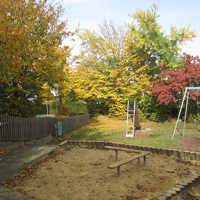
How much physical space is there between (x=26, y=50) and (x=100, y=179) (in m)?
6.03

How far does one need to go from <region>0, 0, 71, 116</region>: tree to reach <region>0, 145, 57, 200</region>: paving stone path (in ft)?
9.94

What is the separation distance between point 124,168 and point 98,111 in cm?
1613

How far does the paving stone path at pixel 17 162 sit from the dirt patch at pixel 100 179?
0.39 m

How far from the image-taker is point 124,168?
7266 millimetres

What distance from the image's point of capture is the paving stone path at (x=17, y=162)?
5.05m

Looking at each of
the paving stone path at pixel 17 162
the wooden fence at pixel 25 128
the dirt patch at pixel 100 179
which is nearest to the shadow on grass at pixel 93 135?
the wooden fence at pixel 25 128

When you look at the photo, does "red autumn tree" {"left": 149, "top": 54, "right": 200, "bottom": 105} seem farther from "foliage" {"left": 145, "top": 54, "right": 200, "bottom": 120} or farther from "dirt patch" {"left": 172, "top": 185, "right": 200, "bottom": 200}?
"dirt patch" {"left": 172, "top": 185, "right": 200, "bottom": 200}

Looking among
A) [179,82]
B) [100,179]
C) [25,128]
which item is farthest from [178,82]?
[100,179]

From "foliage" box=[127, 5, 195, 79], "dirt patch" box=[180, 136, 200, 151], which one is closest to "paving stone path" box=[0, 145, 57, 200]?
"dirt patch" box=[180, 136, 200, 151]

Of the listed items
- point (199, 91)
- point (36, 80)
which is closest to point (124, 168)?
point (36, 80)

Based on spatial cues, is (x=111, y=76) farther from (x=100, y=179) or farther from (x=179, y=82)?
(x=100, y=179)

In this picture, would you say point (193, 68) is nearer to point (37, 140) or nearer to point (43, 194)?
point (37, 140)

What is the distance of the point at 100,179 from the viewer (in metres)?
6.24

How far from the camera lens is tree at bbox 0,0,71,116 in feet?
27.7
